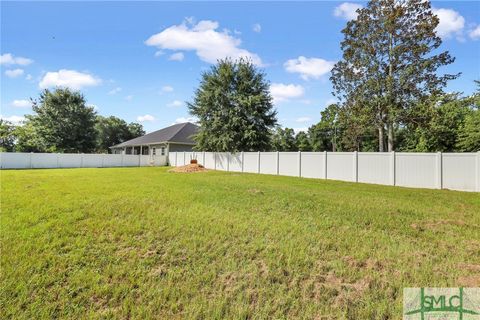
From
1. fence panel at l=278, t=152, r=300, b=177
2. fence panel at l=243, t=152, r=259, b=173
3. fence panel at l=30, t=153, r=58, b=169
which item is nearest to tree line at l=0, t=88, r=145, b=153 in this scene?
fence panel at l=30, t=153, r=58, b=169

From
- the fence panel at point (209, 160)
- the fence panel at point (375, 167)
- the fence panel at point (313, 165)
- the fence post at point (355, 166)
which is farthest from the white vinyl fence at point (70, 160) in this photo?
the fence panel at point (375, 167)

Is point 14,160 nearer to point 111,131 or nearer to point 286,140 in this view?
point 111,131

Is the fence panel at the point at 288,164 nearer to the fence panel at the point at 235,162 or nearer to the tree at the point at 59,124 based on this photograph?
the fence panel at the point at 235,162

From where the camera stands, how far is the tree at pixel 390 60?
1476 cm

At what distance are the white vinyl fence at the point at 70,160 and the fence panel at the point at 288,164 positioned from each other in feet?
48.0

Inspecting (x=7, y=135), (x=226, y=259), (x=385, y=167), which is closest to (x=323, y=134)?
(x=385, y=167)

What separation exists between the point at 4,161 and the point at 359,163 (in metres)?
24.9

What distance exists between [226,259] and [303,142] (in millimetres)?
48311

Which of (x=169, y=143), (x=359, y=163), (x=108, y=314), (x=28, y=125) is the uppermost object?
(x=28, y=125)

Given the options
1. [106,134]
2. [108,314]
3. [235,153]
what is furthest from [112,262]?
[106,134]

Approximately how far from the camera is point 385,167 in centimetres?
1073

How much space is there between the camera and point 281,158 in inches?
590

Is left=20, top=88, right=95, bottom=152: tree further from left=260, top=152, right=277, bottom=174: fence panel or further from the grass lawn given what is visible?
the grass lawn

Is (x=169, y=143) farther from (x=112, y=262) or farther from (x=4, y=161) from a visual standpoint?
(x=112, y=262)
